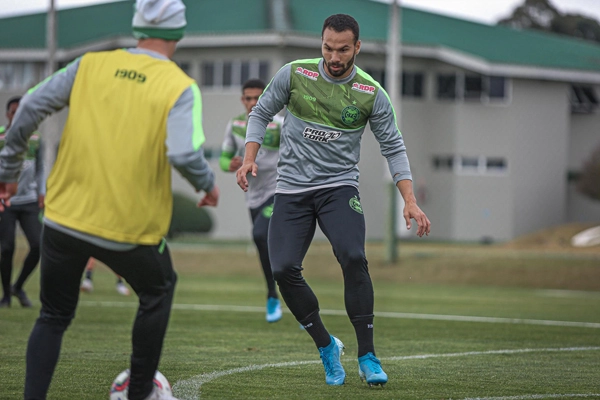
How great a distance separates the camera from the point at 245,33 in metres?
37.6

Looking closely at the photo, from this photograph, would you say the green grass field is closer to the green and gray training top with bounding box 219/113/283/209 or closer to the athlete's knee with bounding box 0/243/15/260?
the athlete's knee with bounding box 0/243/15/260

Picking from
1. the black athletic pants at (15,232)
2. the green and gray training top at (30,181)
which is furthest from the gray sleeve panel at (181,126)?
the black athletic pants at (15,232)

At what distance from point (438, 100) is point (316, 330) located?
34664 millimetres

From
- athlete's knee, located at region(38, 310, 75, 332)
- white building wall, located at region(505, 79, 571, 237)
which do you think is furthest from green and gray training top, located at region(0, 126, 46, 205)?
white building wall, located at region(505, 79, 571, 237)

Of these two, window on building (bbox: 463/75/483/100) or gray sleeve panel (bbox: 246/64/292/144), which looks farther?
window on building (bbox: 463/75/483/100)

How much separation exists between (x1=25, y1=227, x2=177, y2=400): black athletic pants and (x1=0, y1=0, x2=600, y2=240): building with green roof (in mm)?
32763

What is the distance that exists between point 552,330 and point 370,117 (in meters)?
5.46

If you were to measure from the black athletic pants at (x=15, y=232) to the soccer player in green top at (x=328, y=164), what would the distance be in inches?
260

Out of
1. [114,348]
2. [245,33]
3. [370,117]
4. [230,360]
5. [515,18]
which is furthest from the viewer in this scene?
[515,18]

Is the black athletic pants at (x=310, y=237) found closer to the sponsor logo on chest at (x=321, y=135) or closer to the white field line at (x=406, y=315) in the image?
the sponsor logo on chest at (x=321, y=135)

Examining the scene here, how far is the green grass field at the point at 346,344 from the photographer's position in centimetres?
640

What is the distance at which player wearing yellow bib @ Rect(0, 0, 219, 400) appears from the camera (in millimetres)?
4867

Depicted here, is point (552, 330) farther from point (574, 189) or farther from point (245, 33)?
point (574, 189)

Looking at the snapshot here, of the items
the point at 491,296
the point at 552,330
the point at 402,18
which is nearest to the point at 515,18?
the point at 402,18
